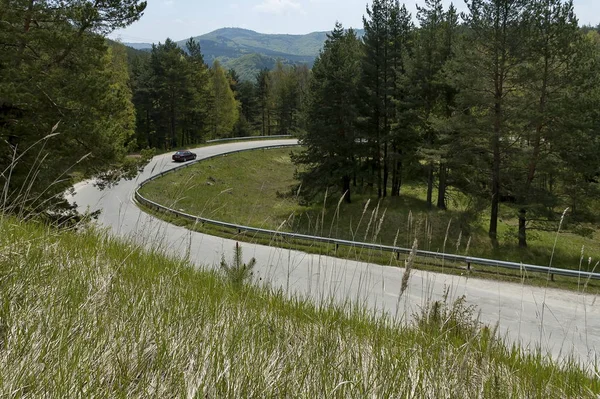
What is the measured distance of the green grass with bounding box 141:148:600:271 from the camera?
62.3 feet

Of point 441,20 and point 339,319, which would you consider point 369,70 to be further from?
point 339,319

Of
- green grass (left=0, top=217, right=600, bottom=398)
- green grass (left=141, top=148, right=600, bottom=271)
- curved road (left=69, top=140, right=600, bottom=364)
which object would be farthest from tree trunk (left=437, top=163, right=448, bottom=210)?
green grass (left=0, top=217, right=600, bottom=398)


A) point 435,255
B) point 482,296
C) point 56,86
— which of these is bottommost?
point 482,296

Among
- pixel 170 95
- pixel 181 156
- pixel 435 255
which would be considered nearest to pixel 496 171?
pixel 435 255

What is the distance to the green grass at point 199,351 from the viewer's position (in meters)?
1.58

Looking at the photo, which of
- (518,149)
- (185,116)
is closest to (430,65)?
(518,149)

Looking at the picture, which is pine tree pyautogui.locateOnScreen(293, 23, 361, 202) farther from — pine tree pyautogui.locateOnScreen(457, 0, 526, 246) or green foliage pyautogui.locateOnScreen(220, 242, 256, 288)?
green foliage pyautogui.locateOnScreen(220, 242, 256, 288)

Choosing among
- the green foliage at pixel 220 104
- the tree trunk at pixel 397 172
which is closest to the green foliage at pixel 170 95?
the green foliage at pixel 220 104

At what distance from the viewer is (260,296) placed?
10.9 feet

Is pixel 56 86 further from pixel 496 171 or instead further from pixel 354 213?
pixel 496 171

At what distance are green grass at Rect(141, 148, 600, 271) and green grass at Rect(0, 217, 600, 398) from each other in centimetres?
755

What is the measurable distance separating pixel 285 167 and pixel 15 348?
4318cm

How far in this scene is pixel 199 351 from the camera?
6.06ft

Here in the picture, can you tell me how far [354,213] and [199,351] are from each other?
24074 millimetres
